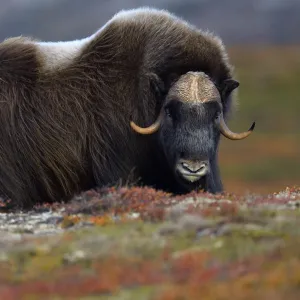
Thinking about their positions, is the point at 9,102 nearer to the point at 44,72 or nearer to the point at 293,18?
the point at 44,72

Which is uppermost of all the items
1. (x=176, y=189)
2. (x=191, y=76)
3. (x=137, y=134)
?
(x=191, y=76)

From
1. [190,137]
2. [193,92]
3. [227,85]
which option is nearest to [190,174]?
[190,137]

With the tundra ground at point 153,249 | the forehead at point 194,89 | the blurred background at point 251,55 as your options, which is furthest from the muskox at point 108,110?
the tundra ground at point 153,249

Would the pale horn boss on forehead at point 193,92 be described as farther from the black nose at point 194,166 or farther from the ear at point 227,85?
the black nose at point 194,166

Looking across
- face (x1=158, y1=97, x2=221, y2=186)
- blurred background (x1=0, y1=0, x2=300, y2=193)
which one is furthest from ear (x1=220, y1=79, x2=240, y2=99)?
blurred background (x1=0, y1=0, x2=300, y2=193)

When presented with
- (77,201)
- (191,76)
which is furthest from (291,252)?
(191,76)

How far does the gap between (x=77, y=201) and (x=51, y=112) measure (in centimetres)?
151

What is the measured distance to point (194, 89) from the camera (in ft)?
26.6

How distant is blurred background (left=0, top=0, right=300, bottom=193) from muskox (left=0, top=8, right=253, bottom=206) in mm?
988

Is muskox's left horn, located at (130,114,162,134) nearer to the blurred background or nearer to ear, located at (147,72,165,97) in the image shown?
ear, located at (147,72,165,97)

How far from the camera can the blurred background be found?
3831cm

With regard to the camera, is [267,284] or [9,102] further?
[9,102]

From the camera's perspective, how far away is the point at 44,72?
845 cm

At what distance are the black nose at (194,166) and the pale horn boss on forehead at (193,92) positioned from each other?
1.97ft
